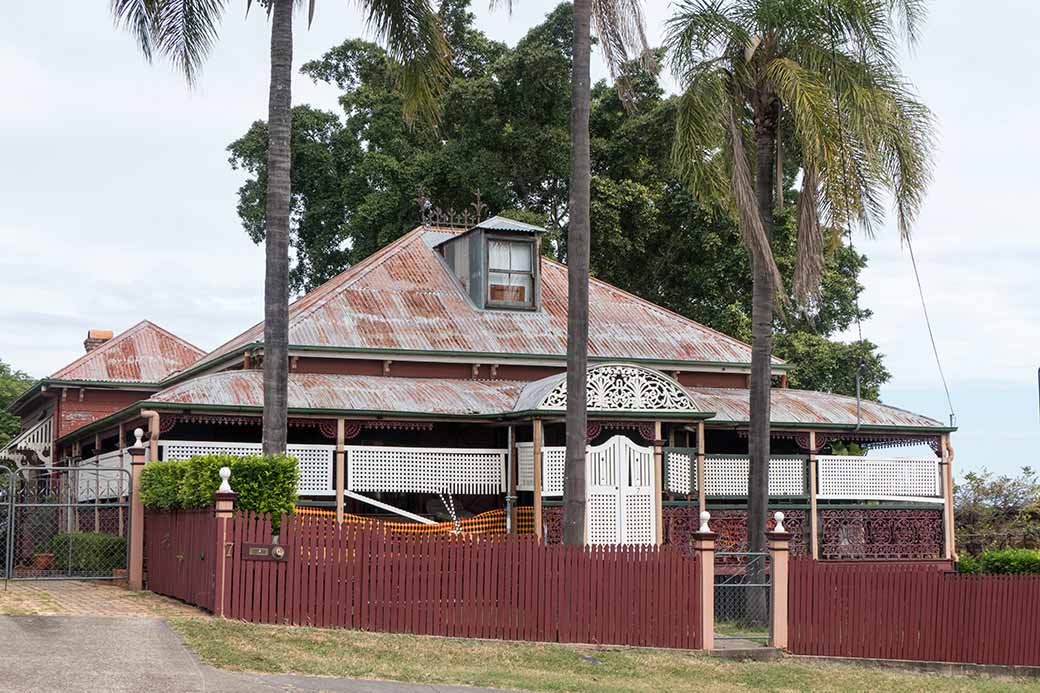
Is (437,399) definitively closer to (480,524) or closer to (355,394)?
(355,394)

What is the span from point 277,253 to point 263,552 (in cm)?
507

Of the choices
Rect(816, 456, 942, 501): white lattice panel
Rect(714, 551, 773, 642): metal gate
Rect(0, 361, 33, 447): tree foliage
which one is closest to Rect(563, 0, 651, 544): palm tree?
Rect(714, 551, 773, 642): metal gate

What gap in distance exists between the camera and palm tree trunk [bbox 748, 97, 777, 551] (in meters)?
22.9

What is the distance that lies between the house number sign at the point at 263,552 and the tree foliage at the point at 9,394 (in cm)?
3322

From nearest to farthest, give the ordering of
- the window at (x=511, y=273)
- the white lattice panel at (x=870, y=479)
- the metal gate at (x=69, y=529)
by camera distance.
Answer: the metal gate at (x=69, y=529) < the white lattice panel at (x=870, y=479) < the window at (x=511, y=273)

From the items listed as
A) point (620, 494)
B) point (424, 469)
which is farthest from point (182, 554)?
point (620, 494)

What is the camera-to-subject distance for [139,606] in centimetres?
1847

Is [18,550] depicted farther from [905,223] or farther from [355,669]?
[905,223]

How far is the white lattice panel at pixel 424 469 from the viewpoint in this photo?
2542cm

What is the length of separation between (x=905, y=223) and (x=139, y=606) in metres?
13.1

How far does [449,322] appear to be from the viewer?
2969 cm

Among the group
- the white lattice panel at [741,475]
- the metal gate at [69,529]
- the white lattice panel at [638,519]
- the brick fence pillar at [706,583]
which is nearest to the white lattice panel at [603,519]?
the white lattice panel at [638,519]

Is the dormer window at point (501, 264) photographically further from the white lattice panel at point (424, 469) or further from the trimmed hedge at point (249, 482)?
the trimmed hedge at point (249, 482)

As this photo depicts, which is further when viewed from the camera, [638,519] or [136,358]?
[136,358]
